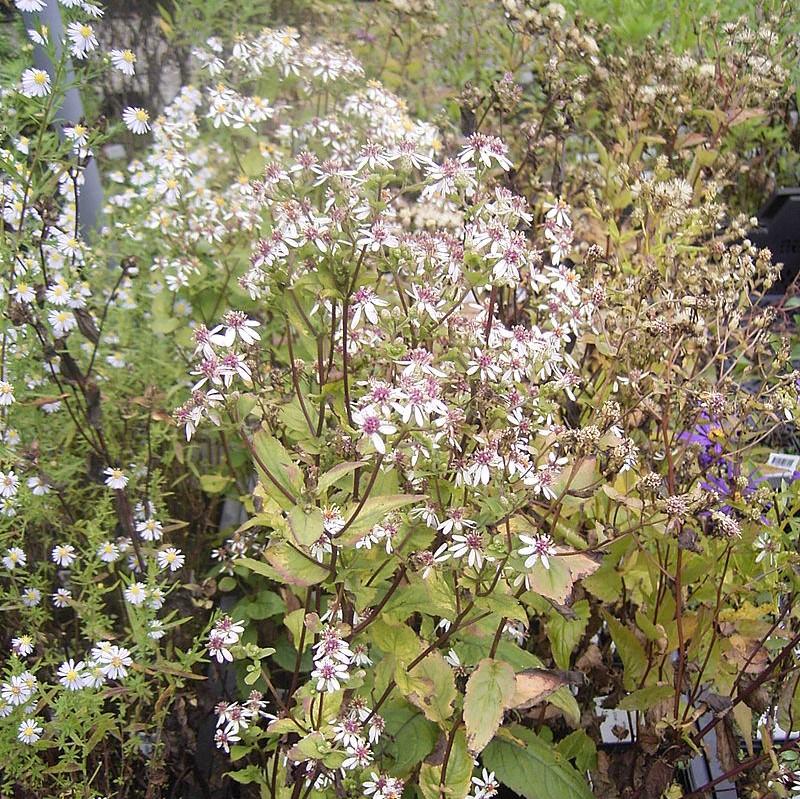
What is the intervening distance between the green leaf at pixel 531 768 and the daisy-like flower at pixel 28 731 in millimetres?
575

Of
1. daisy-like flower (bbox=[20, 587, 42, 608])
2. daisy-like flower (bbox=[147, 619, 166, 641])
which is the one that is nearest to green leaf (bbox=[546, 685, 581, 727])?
daisy-like flower (bbox=[147, 619, 166, 641])

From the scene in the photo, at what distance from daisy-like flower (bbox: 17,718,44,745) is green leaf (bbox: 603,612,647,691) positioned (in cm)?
75

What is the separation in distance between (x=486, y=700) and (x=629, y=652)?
1.09 ft

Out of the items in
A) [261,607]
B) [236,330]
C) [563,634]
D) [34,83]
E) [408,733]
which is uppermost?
[34,83]

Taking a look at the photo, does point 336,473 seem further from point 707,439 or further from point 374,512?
point 707,439

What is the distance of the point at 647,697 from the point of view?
114 cm

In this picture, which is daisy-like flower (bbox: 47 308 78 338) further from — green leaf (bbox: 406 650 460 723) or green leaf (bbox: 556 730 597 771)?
green leaf (bbox: 556 730 597 771)

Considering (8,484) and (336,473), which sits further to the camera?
(8,484)

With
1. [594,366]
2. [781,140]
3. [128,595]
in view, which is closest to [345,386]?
[128,595]

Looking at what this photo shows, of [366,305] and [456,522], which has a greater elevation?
[366,305]

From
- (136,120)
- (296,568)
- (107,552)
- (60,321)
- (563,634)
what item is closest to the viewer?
(296,568)

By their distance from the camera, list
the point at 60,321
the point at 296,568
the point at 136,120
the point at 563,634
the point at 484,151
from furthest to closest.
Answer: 1. the point at 136,120
2. the point at 60,321
3. the point at 563,634
4. the point at 484,151
5. the point at 296,568

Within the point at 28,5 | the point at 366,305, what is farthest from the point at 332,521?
the point at 28,5

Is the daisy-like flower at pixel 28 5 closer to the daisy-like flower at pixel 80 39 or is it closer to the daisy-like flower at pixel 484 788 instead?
the daisy-like flower at pixel 80 39
